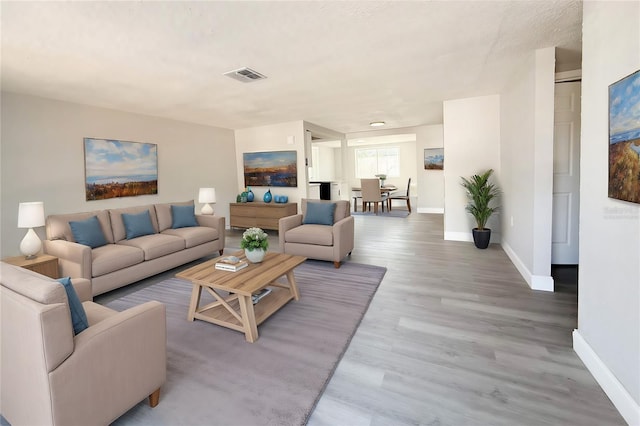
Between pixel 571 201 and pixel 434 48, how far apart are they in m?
2.53

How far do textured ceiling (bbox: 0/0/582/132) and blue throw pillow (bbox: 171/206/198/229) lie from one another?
157 cm

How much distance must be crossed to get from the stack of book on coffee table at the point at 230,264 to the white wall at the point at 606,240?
2534 millimetres

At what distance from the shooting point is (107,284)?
3127mm

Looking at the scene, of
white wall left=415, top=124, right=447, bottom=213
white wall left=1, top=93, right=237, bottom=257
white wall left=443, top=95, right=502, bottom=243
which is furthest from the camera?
white wall left=415, top=124, right=447, bottom=213

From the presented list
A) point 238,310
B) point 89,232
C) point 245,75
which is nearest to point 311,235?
point 238,310

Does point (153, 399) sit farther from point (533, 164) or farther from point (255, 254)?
point (533, 164)

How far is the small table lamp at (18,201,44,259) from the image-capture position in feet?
9.77

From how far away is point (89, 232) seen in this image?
3.40 meters

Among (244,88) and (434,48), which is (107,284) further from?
(434,48)

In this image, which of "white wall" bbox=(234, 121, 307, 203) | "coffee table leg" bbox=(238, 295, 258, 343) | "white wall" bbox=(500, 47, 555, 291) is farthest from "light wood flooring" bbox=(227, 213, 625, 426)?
"white wall" bbox=(234, 121, 307, 203)

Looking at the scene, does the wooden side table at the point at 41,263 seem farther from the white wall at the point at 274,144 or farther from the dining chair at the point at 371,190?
the dining chair at the point at 371,190

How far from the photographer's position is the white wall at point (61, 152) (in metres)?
3.68

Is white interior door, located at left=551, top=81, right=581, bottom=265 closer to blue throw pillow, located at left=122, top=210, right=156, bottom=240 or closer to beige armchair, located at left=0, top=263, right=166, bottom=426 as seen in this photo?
beige armchair, located at left=0, top=263, right=166, bottom=426

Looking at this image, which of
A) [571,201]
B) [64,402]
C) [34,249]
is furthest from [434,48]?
[34,249]
